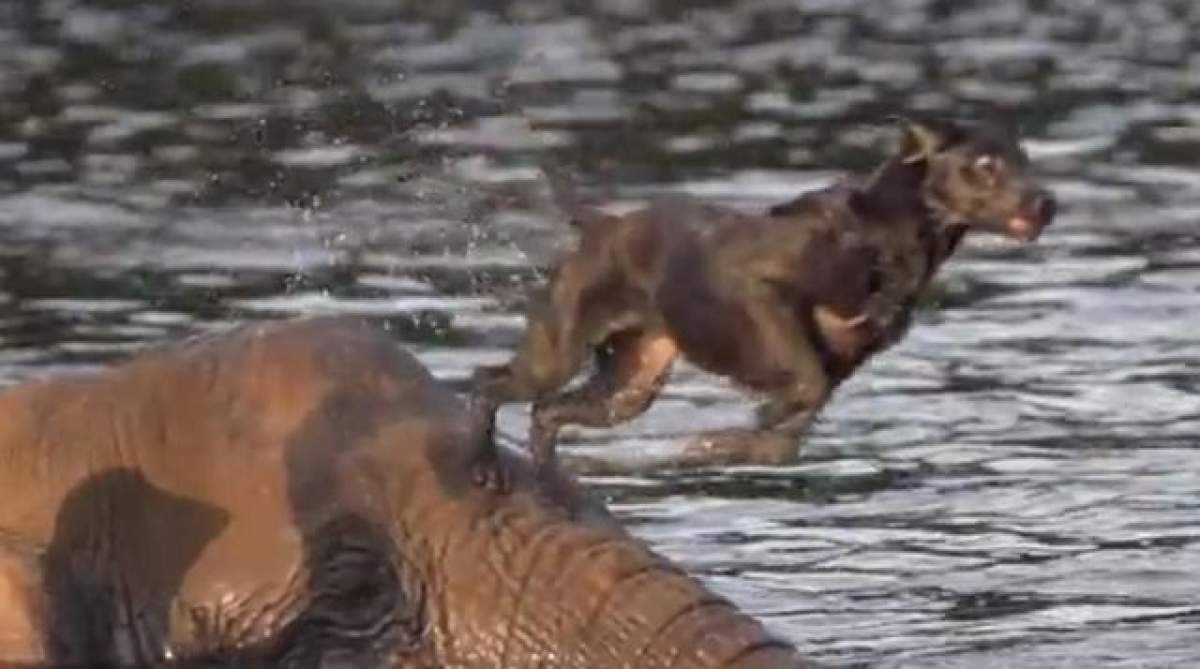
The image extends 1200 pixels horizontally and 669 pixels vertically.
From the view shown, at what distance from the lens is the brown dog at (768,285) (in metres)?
9.97

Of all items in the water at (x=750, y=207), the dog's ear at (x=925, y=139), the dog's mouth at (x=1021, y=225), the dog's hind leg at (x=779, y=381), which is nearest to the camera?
the dog's mouth at (x=1021, y=225)

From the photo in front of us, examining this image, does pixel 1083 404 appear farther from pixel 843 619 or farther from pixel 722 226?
pixel 722 226

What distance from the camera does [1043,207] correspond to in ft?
32.4

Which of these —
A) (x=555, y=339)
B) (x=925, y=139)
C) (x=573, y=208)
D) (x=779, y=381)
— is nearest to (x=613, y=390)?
(x=555, y=339)

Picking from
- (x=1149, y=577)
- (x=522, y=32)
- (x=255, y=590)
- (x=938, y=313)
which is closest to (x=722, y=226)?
(x=255, y=590)

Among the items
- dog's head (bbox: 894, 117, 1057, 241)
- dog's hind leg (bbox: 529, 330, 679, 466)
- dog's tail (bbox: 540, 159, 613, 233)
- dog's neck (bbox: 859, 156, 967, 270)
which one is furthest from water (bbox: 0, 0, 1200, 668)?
dog's head (bbox: 894, 117, 1057, 241)

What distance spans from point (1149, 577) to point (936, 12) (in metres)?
14.6

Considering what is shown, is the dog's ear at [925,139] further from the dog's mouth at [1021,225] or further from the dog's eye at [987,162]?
the dog's mouth at [1021,225]

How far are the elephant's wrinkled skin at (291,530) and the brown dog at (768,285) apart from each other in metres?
0.31

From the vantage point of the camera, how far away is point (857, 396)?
1491cm

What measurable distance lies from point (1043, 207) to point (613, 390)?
55.5 inches

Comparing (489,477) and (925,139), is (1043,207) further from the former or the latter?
(489,477)

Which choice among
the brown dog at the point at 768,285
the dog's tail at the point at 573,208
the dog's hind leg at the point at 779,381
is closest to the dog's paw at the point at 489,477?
the brown dog at the point at 768,285

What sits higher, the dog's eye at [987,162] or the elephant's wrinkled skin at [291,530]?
the dog's eye at [987,162]
